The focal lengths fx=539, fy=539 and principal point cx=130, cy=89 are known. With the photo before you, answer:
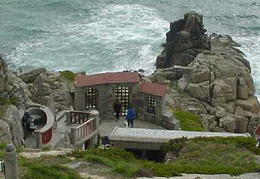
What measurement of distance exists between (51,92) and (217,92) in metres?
21.2

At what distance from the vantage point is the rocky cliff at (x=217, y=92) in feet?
152

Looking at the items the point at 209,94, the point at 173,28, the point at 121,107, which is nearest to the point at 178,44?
the point at 173,28

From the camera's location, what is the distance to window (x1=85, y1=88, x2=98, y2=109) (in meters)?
33.4

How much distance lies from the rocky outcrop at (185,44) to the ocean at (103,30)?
2.80 m

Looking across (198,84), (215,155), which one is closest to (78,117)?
(215,155)

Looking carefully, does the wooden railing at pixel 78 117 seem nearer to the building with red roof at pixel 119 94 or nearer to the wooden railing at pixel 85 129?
the wooden railing at pixel 85 129

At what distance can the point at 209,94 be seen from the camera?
49.2 m

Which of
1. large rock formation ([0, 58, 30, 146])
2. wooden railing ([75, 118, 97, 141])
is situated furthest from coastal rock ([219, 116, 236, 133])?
large rock formation ([0, 58, 30, 146])

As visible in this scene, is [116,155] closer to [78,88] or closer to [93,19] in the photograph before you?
[78,88]

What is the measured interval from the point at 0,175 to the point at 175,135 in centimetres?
1238

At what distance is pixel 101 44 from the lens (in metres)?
73.3

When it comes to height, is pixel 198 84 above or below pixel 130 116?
below

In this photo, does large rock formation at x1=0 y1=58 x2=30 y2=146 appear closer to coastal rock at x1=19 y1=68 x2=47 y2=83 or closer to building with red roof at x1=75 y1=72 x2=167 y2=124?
building with red roof at x1=75 y1=72 x2=167 y2=124

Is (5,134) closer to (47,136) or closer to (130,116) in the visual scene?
(47,136)
